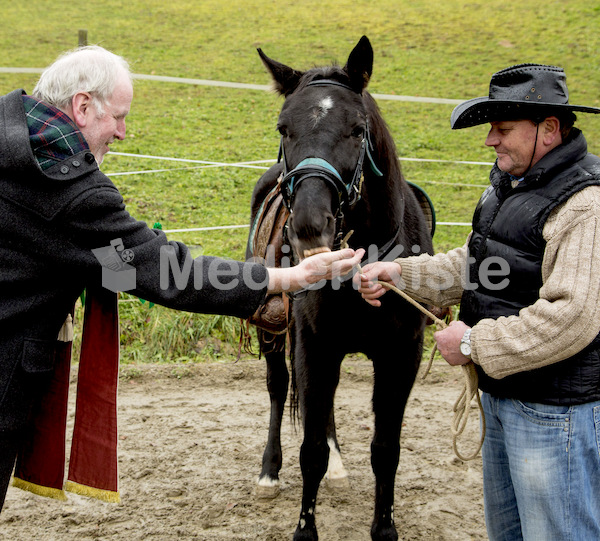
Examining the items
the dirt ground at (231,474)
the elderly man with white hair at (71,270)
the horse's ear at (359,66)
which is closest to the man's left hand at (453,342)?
the elderly man with white hair at (71,270)

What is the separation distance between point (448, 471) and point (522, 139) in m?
2.79

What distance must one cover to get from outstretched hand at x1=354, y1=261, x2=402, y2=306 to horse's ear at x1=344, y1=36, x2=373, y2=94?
84 cm

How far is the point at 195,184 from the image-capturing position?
10.1m

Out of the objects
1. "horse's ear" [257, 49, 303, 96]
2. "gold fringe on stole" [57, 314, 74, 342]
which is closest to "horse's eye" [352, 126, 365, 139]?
"horse's ear" [257, 49, 303, 96]

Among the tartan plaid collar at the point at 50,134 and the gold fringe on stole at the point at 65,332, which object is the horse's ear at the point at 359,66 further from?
the gold fringe on stole at the point at 65,332

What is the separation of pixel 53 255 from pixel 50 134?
369 mm

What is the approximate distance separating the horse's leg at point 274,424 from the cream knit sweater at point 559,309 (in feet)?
7.72

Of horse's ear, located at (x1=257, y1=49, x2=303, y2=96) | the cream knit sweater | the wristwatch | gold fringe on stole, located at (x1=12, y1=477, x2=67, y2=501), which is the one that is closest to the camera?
the cream knit sweater

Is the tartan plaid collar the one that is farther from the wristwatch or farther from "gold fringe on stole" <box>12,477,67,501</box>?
the wristwatch

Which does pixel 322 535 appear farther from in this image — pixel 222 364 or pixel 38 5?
pixel 38 5

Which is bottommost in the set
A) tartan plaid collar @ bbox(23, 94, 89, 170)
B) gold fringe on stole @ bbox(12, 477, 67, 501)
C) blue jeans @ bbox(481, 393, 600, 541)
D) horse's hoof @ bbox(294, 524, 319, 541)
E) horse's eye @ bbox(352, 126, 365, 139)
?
horse's hoof @ bbox(294, 524, 319, 541)

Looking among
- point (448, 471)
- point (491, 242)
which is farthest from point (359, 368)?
point (491, 242)

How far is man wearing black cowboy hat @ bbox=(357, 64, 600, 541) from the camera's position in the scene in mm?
1887

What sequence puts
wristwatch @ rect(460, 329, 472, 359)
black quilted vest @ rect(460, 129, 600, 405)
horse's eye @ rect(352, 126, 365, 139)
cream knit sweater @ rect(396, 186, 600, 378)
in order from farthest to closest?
1. horse's eye @ rect(352, 126, 365, 139)
2. wristwatch @ rect(460, 329, 472, 359)
3. black quilted vest @ rect(460, 129, 600, 405)
4. cream knit sweater @ rect(396, 186, 600, 378)
